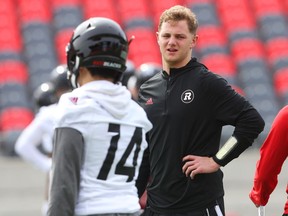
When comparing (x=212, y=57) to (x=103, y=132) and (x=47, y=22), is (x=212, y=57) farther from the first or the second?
(x=103, y=132)

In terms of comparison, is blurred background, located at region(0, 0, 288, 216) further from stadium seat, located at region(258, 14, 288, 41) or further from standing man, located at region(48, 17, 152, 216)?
standing man, located at region(48, 17, 152, 216)

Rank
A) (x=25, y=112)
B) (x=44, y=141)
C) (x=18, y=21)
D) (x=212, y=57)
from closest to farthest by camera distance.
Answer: (x=44, y=141) < (x=25, y=112) < (x=212, y=57) < (x=18, y=21)

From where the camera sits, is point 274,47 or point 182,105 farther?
point 274,47

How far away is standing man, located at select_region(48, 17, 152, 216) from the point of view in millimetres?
3586

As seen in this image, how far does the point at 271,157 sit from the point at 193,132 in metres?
0.46

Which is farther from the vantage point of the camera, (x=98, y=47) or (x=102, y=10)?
(x=102, y=10)

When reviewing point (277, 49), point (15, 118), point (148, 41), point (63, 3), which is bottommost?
point (15, 118)

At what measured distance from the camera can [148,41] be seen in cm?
1869

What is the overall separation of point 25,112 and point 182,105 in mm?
11889

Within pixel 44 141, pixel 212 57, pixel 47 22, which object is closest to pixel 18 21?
pixel 47 22

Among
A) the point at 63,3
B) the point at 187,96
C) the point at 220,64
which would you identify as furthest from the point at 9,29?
the point at 187,96

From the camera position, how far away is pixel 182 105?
15.9 ft

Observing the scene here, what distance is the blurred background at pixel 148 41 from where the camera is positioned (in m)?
17.2

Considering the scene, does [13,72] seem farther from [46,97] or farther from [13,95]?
[46,97]
